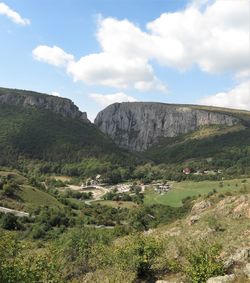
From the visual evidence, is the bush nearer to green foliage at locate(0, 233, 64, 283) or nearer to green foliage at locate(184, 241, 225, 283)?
green foliage at locate(0, 233, 64, 283)

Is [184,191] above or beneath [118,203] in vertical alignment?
above

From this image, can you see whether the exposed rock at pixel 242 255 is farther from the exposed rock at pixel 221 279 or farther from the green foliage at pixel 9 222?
the green foliage at pixel 9 222

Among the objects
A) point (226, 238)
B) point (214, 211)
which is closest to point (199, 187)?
point (214, 211)

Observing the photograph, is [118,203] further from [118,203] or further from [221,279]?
[221,279]

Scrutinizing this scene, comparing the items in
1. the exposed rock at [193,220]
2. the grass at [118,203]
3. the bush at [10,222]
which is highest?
the exposed rock at [193,220]

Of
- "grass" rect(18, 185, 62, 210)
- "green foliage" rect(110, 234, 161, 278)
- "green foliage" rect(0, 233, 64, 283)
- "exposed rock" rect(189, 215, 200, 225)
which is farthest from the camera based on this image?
"grass" rect(18, 185, 62, 210)

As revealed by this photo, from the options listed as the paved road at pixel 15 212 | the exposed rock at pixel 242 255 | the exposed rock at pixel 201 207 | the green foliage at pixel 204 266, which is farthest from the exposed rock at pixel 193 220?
the paved road at pixel 15 212

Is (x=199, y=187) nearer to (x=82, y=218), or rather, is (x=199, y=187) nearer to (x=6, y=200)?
(x=82, y=218)

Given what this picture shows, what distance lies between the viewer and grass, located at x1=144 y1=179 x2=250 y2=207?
516 feet

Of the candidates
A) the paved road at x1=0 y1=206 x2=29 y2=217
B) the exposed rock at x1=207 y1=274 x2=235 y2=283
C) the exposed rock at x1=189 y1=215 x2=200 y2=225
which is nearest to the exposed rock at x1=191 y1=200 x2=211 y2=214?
the exposed rock at x1=189 y1=215 x2=200 y2=225

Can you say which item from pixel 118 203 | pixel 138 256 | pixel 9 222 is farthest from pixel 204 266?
pixel 118 203

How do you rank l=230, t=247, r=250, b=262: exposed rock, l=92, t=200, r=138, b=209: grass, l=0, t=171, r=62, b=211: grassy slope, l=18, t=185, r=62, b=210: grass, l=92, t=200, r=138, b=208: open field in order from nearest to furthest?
l=230, t=247, r=250, b=262: exposed rock → l=0, t=171, r=62, b=211: grassy slope → l=18, t=185, r=62, b=210: grass → l=92, t=200, r=138, b=209: grass → l=92, t=200, r=138, b=208: open field

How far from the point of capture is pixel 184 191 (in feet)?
579

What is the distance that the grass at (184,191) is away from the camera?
157250mm
